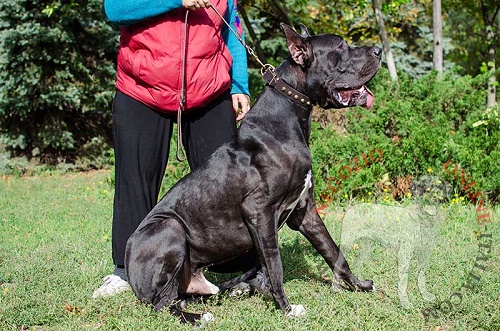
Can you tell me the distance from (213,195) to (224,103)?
0.76 meters

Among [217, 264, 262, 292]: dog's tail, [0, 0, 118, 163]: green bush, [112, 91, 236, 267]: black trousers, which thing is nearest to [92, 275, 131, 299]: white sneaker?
[112, 91, 236, 267]: black trousers

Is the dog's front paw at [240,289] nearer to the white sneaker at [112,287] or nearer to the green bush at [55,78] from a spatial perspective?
the white sneaker at [112,287]

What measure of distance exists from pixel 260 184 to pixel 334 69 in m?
0.81

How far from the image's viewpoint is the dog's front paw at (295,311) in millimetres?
3797

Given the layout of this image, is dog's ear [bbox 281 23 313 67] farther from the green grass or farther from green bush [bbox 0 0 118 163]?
green bush [bbox 0 0 118 163]

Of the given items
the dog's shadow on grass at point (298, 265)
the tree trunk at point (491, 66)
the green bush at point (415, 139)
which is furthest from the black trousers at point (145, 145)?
the tree trunk at point (491, 66)

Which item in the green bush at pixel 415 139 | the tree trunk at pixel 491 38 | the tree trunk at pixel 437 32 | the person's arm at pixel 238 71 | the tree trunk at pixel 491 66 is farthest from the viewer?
the tree trunk at pixel 491 38

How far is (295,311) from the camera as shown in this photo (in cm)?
382

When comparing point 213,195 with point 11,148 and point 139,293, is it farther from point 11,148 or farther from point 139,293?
point 11,148

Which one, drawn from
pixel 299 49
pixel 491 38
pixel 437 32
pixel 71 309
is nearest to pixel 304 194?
pixel 299 49

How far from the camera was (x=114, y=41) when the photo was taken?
37.1 feet

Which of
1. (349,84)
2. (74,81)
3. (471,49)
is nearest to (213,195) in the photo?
(349,84)

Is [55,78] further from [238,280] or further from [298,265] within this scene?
[238,280]

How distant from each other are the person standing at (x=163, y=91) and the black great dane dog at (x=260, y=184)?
1.31 feet
